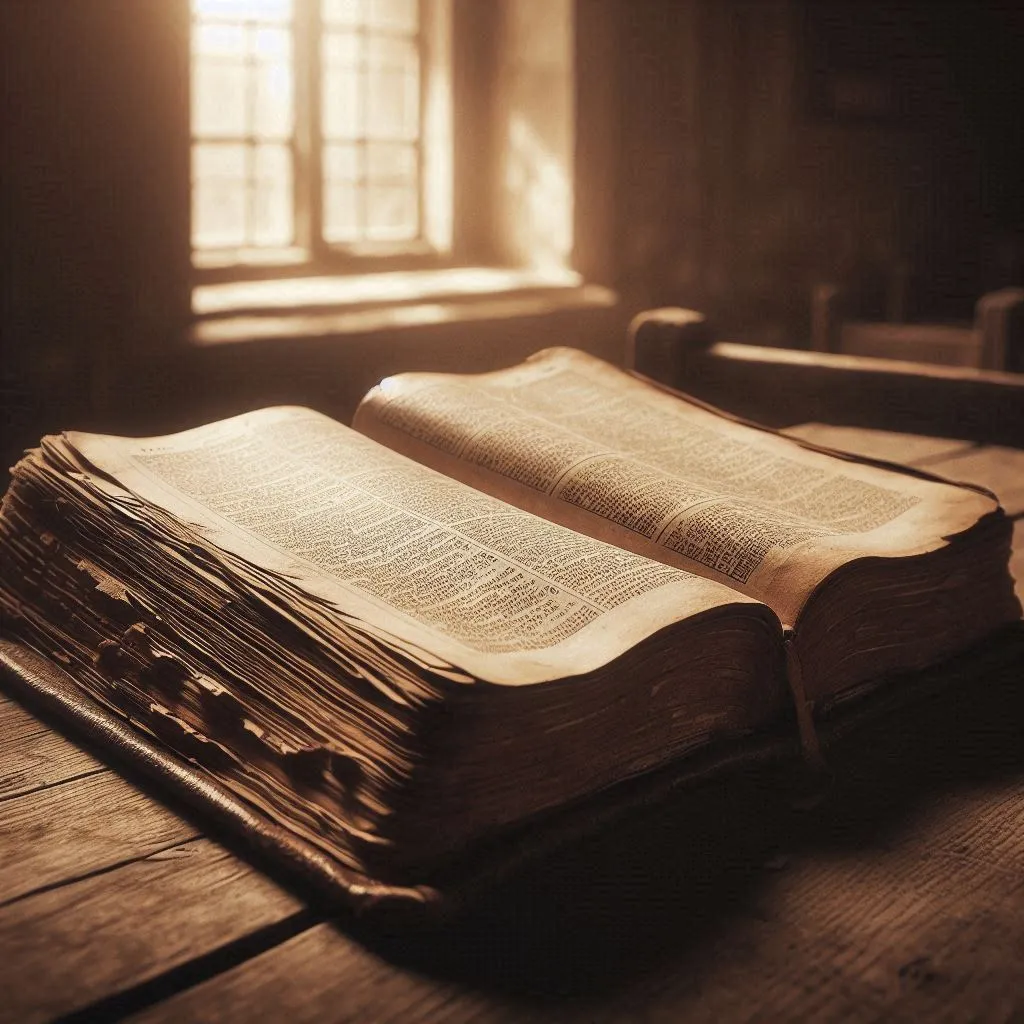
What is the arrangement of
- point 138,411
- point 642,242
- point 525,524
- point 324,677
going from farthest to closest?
point 642,242, point 138,411, point 525,524, point 324,677

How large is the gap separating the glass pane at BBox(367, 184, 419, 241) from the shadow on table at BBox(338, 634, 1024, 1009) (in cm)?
245

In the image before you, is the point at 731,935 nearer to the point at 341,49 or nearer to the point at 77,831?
the point at 77,831

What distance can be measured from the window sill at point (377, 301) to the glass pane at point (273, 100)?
35 centimetres

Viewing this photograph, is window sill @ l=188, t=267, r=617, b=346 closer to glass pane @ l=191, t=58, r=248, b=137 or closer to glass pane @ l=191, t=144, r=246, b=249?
glass pane @ l=191, t=144, r=246, b=249

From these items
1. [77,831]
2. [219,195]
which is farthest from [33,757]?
[219,195]

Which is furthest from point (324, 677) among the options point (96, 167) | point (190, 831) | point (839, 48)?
point (839, 48)

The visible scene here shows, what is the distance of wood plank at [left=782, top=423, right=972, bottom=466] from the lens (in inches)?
70.4

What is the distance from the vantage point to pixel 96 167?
2086 millimetres

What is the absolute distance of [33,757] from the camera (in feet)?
2.45

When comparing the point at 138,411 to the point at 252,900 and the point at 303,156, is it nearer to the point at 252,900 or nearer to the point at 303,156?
the point at 303,156

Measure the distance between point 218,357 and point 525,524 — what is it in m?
1.62

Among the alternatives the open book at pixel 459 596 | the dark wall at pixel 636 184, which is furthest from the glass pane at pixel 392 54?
the open book at pixel 459 596

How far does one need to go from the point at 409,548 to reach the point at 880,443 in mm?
1291

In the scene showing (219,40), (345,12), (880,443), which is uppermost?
(345,12)
